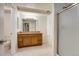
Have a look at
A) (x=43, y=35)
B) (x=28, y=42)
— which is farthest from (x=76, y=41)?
(x=43, y=35)

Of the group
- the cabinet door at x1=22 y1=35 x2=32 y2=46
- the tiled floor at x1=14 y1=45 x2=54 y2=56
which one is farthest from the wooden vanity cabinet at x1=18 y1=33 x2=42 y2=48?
the tiled floor at x1=14 y1=45 x2=54 y2=56

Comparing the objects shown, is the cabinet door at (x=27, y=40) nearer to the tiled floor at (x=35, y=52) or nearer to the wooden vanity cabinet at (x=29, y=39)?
the wooden vanity cabinet at (x=29, y=39)

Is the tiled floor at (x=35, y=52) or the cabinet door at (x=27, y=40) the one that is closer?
the tiled floor at (x=35, y=52)

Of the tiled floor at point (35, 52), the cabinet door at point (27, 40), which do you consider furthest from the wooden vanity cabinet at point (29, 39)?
the tiled floor at point (35, 52)

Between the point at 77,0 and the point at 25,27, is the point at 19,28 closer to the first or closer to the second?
the point at 25,27

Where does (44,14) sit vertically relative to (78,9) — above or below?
above

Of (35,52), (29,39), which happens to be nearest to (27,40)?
(29,39)

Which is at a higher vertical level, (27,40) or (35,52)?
(27,40)

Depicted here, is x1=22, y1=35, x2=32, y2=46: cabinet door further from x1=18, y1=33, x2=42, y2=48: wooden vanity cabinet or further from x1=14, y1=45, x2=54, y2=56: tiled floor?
x1=14, y1=45, x2=54, y2=56: tiled floor

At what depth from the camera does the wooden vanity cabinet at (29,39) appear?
3842 mm

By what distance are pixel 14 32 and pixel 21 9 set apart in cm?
67

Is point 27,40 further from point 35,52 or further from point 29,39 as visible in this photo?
point 35,52

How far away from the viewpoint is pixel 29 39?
4105mm

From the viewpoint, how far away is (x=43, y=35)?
15.1ft
